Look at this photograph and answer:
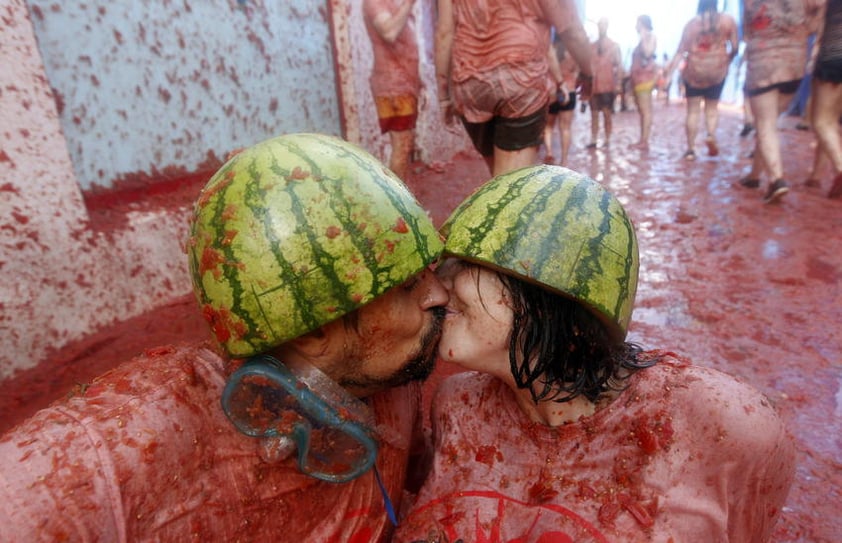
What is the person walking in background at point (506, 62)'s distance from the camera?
444cm

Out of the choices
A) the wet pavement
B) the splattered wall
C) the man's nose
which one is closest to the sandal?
the wet pavement

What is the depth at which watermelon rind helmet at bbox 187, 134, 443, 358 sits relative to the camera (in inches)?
52.2

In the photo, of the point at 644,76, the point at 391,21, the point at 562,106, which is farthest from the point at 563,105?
the point at 391,21

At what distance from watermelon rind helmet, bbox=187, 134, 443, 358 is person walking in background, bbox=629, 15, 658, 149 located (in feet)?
37.3

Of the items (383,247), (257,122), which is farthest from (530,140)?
(383,247)

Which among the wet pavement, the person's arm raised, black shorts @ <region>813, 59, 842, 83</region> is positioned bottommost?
the wet pavement

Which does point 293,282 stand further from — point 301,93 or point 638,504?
point 301,93

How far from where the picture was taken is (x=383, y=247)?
4.56 ft

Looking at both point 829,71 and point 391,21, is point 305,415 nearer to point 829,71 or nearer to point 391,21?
point 391,21

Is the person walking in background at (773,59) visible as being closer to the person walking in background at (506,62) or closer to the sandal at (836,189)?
the sandal at (836,189)

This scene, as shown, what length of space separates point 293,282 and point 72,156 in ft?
12.2

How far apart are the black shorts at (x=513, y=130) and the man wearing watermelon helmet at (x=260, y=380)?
3.39 metres

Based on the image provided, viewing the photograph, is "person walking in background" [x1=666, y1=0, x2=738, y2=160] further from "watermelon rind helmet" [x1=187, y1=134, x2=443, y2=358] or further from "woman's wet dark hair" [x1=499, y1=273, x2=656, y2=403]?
"watermelon rind helmet" [x1=187, y1=134, x2=443, y2=358]

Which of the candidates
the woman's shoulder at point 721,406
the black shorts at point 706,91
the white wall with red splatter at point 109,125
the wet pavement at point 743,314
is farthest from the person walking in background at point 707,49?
the woman's shoulder at point 721,406
